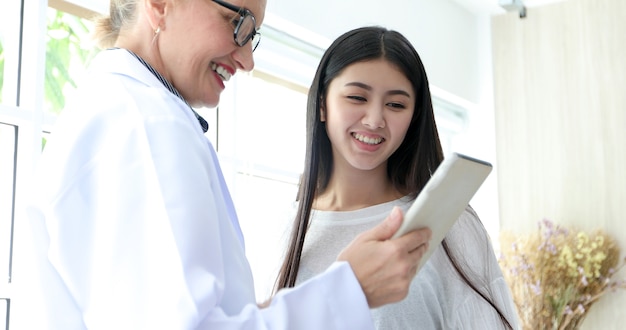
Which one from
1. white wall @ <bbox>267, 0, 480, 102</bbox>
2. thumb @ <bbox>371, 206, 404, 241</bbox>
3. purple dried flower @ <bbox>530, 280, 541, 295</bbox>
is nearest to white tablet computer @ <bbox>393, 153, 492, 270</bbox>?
thumb @ <bbox>371, 206, 404, 241</bbox>

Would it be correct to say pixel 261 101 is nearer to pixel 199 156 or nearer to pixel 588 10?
pixel 588 10

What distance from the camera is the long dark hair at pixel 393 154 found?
1861mm

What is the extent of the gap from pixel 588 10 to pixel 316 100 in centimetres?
331

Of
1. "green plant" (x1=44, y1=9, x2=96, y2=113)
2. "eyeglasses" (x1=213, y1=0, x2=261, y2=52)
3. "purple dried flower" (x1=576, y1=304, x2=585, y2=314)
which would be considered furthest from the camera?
"purple dried flower" (x1=576, y1=304, x2=585, y2=314)

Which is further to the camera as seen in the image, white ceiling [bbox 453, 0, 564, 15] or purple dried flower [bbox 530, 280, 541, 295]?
white ceiling [bbox 453, 0, 564, 15]

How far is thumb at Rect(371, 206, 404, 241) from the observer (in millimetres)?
1116

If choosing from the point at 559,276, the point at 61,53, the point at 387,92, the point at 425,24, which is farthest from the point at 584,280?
the point at 387,92

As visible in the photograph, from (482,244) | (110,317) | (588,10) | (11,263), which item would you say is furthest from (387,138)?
(588,10)

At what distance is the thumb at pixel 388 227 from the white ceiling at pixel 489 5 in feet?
13.0

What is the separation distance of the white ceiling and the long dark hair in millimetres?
3155

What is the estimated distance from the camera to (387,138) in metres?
1.81

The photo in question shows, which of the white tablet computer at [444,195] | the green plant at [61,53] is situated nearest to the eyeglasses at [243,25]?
the white tablet computer at [444,195]

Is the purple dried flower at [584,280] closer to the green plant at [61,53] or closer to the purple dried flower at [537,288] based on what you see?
the purple dried flower at [537,288]

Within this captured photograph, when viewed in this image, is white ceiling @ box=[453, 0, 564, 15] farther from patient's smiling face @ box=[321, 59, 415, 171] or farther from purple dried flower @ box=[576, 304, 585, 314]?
patient's smiling face @ box=[321, 59, 415, 171]
